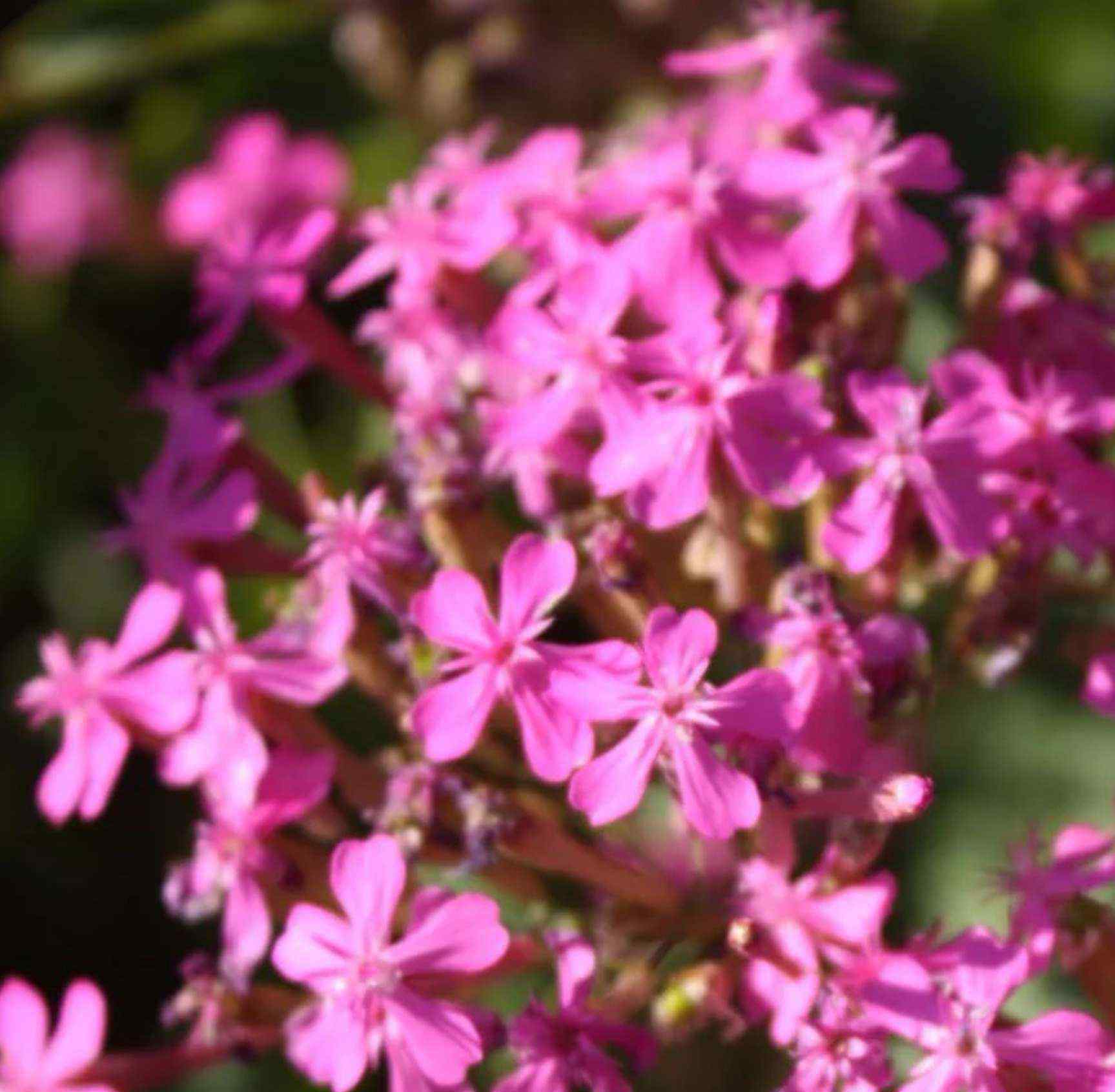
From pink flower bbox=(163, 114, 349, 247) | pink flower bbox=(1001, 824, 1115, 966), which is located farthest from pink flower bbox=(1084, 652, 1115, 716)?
pink flower bbox=(163, 114, 349, 247)

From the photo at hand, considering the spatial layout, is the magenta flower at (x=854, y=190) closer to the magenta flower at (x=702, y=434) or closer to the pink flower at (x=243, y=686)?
the magenta flower at (x=702, y=434)

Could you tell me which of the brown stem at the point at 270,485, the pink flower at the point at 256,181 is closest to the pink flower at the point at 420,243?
the brown stem at the point at 270,485

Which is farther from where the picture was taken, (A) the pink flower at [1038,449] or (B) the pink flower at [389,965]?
(A) the pink flower at [1038,449]

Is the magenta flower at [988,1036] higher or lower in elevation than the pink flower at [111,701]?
→ lower

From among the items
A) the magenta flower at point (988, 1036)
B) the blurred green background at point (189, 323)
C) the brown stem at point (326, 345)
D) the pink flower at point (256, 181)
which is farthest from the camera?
the pink flower at point (256, 181)

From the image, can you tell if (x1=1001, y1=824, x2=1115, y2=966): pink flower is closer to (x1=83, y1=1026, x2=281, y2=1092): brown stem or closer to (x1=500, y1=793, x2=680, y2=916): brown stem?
(x1=500, y1=793, x2=680, y2=916): brown stem

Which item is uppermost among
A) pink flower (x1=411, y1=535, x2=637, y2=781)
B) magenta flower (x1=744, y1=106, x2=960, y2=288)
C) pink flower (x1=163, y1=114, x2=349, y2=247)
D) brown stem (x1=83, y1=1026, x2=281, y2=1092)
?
magenta flower (x1=744, y1=106, x2=960, y2=288)
